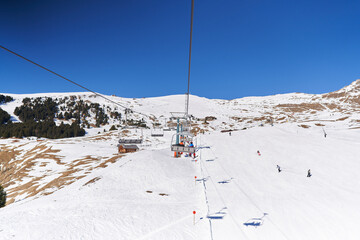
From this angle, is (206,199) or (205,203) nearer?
(205,203)

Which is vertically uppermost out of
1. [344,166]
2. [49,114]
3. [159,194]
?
[49,114]

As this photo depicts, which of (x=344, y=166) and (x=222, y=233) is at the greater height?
(x=344, y=166)

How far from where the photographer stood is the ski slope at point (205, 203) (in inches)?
589

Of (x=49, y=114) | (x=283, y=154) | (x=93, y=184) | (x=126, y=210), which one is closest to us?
(x=126, y=210)

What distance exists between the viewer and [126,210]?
62.1ft

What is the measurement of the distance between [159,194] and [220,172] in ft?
40.7

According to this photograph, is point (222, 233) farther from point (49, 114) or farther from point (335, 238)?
point (49, 114)

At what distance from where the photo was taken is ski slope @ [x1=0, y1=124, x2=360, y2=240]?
14961 millimetres

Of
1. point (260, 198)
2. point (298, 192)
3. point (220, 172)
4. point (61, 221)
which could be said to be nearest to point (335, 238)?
point (260, 198)

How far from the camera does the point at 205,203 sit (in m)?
20.3

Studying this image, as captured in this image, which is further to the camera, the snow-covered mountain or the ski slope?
the snow-covered mountain

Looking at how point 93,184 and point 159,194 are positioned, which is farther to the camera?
point 93,184

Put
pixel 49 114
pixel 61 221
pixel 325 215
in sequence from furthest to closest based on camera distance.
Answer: pixel 49 114
pixel 325 215
pixel 61 221

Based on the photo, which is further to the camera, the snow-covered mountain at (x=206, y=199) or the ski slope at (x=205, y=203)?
the snow-covered mountain at (x=206, y=199)
